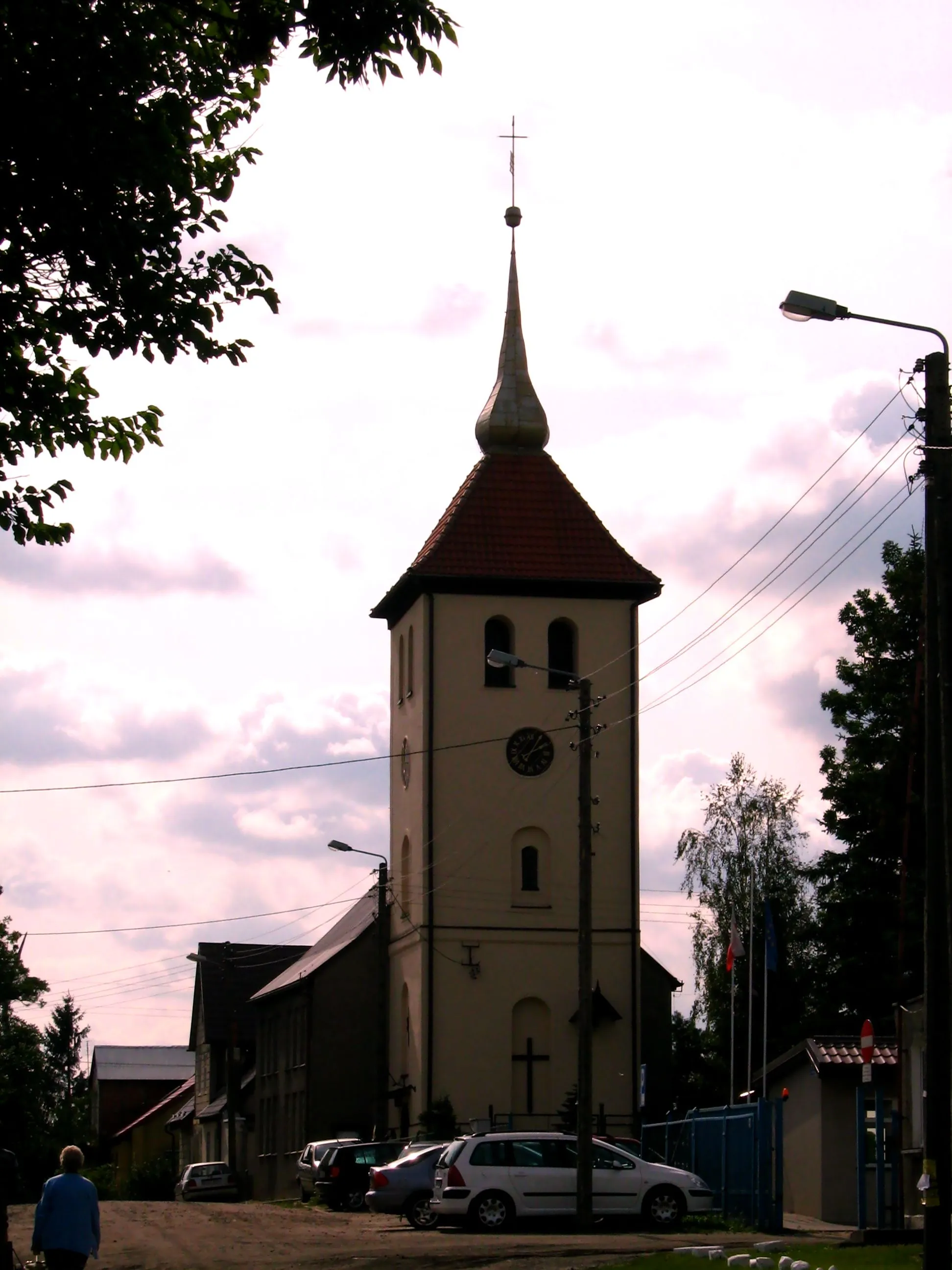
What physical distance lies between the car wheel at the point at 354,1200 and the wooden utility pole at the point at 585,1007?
36.0 feet

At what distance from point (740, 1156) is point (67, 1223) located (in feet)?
59.6

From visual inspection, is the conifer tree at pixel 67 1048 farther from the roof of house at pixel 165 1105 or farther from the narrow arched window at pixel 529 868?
the narrow arched window at pixel 529 868

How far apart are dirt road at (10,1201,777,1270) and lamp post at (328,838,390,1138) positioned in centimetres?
881

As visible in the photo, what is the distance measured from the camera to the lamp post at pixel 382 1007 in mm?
44938

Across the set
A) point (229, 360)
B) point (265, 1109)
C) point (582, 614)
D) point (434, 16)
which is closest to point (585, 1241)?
point (229, 360)

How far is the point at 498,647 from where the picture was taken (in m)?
48.7

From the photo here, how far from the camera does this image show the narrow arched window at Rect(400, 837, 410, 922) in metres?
49.5

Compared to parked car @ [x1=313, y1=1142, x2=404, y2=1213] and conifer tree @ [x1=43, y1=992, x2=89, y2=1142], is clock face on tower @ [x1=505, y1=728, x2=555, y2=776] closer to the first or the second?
parked car @ [x1=313, y1=1142, x2=404, y2=1213]

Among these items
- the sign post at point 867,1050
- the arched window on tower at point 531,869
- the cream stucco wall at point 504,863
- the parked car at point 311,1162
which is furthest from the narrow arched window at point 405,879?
the sign post at point 867,1050

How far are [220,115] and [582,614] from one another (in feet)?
115

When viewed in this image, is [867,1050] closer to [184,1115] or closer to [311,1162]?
[311,1162]

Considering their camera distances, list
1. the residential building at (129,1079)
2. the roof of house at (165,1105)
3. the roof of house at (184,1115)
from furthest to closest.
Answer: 1. the residential building at (129,1079)
2. the roof of house at (165,1105)
3. the roof of house at (184,1115)

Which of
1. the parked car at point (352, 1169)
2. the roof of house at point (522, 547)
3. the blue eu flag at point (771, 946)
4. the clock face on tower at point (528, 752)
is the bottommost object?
the parked car at point (352, 1169)

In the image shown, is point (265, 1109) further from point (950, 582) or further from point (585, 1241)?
point (950, 582)
